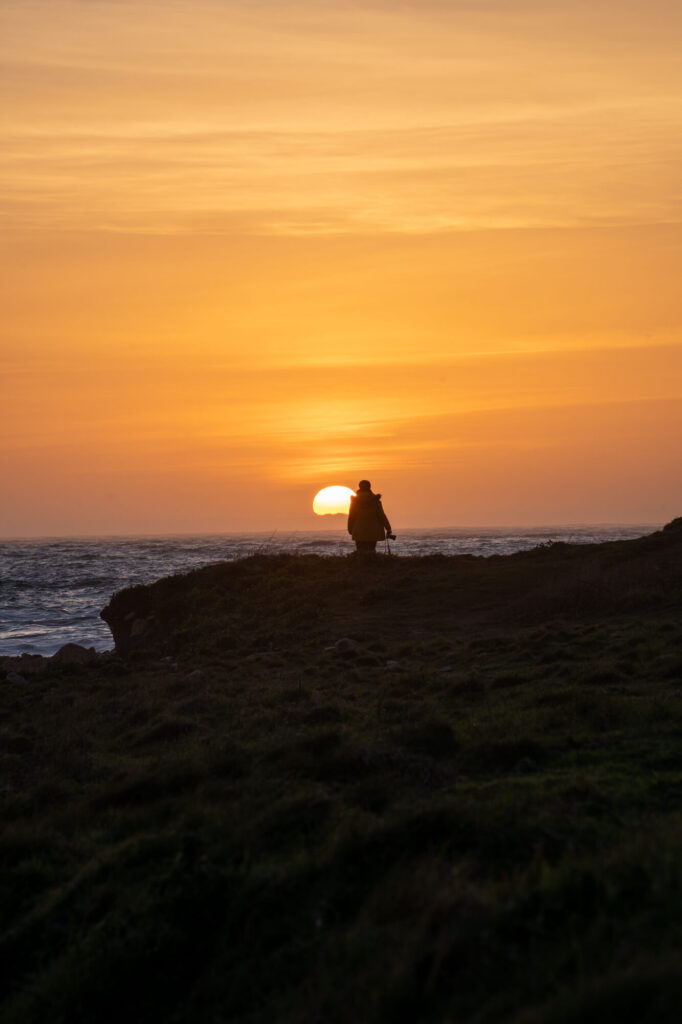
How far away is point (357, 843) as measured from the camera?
6727 millimetres

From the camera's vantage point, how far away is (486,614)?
71.1 ft

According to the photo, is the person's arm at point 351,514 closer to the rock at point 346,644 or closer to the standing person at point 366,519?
the standing person at point 366,519

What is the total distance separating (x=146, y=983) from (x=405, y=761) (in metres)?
3.62

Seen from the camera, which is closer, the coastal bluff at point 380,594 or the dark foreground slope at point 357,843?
the dark foreground slope at point 357,843

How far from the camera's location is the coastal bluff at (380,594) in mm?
21078

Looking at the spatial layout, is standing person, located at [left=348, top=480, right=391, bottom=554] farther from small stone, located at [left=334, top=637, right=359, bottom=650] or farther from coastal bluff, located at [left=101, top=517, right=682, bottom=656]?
small stone, located at [left=334, top=637, right=359, bottom=650]

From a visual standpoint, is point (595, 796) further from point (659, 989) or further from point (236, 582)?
point (236, 582)

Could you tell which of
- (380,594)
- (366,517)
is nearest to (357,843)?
(380,594)

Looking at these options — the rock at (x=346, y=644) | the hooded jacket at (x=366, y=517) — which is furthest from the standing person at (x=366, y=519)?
the rock at (x=346, y=644)

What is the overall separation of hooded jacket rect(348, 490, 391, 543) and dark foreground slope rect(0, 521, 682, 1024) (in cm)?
1135

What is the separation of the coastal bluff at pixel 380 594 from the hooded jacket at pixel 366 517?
71cm

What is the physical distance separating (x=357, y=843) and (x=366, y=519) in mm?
21495

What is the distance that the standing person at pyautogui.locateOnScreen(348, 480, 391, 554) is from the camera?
2783 cm

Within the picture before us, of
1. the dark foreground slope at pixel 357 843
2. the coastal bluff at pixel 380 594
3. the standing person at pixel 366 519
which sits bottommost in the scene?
the dark foreground slope at pixel 357 843
